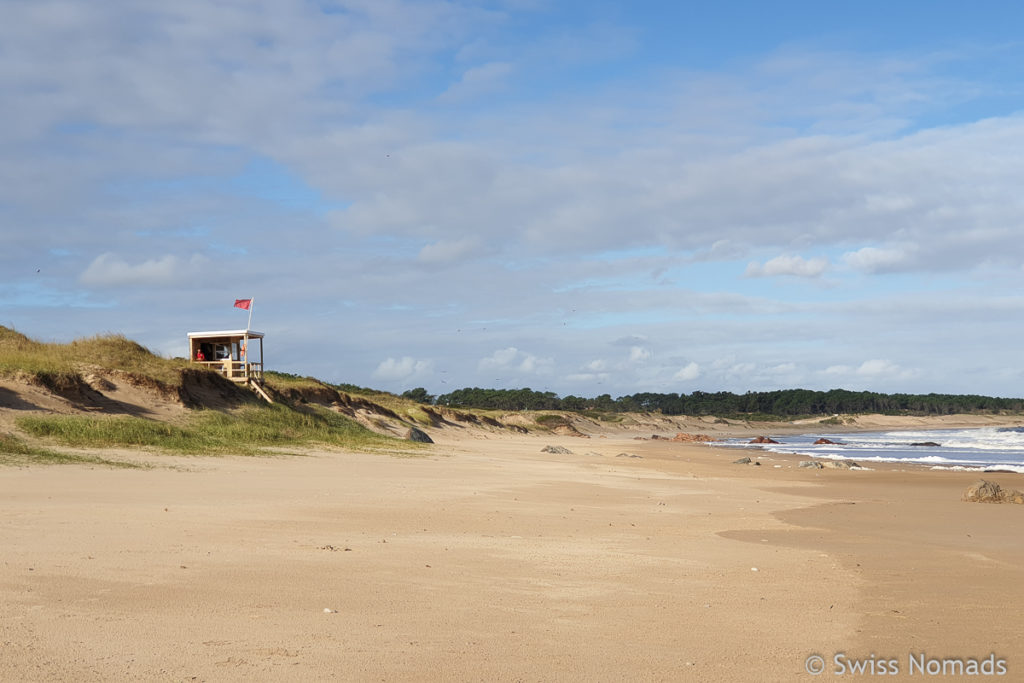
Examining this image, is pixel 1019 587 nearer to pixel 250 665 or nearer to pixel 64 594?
pixel 250 665

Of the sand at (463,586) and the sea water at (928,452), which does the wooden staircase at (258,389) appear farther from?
the sea water at (928,452)

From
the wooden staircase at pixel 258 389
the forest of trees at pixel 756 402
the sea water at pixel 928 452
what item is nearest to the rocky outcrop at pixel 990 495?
the sea water at pixel 928 452

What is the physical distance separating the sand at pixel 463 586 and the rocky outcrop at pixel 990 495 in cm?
233

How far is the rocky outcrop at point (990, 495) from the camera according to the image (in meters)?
16.7

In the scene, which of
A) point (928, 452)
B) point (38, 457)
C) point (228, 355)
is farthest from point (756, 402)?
point (38, 457)

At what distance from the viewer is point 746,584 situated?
7895 mm

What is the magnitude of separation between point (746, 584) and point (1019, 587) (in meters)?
2.77

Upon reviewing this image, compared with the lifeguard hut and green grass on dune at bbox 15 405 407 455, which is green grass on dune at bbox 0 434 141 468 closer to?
green grass on dune at bbox 15 405 407 455

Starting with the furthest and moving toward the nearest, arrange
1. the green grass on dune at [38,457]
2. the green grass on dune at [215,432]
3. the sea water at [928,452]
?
the sea water at [928,452] → the green grass on dune at [215,432] → the green grass on dune at [38,457]

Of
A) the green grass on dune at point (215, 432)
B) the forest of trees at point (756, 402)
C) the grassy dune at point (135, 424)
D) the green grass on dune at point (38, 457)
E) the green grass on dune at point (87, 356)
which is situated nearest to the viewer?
the green grass on dune at point (38, 457)

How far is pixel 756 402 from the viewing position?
16000 centimetres

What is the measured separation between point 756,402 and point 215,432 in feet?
482

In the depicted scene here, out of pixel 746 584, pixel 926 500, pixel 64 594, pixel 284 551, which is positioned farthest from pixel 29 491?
pixel 926 500

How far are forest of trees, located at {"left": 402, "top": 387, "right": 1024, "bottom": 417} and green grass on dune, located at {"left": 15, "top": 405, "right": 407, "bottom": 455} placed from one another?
8967 centimetres
